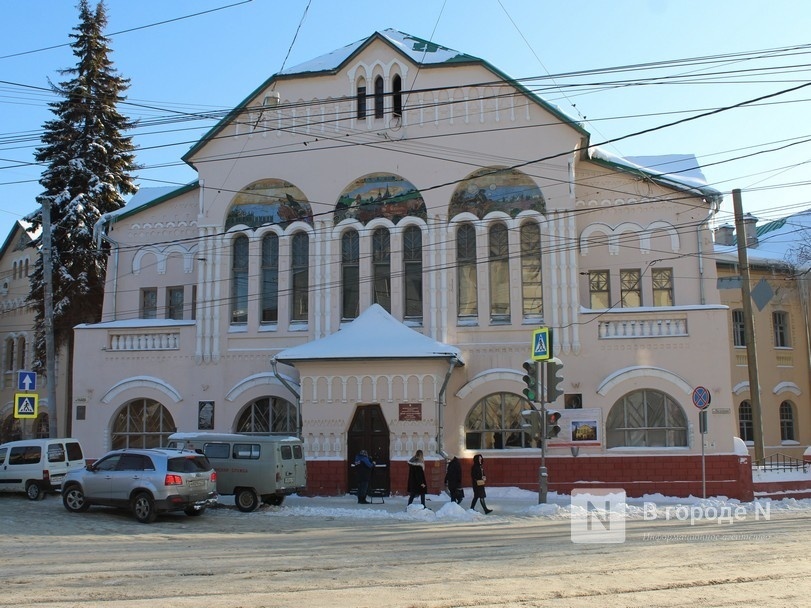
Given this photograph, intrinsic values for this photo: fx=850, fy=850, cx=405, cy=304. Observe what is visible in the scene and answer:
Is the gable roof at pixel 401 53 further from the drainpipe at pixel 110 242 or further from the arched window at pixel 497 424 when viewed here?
the arched window at pixel 497 424

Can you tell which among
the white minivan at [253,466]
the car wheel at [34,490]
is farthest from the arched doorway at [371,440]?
the car wheel at [34,490]

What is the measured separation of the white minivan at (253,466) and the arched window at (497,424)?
5736 millimetres

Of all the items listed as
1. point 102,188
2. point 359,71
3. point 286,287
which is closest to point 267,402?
point 286,287

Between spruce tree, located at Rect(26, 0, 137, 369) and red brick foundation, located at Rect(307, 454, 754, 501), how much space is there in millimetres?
14850

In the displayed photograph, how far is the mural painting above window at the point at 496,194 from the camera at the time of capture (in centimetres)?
2531

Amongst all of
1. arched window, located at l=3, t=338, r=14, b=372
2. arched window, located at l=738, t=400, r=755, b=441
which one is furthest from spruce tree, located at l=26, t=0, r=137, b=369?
arched window, located at l=738, t=400, r=755, b=441

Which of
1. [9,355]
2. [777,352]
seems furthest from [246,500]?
[9,355]

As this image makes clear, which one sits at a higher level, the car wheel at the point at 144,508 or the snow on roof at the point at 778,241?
the snow on roof at the point at 778,241

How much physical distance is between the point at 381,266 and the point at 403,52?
6616 mm

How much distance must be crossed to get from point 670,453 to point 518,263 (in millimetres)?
6867

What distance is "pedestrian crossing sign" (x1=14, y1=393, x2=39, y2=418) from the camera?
2462 cm

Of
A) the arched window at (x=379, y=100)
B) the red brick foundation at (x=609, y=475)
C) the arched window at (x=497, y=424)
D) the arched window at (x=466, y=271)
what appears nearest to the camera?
the red brick foundation at (x=609, y=475)

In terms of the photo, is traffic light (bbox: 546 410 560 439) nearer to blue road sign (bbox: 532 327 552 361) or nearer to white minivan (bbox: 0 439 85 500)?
blue road sign (bbox: 532 327 552 361)

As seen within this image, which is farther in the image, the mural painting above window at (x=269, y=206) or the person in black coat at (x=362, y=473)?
the mural painting above window at (x=269, y=206)
